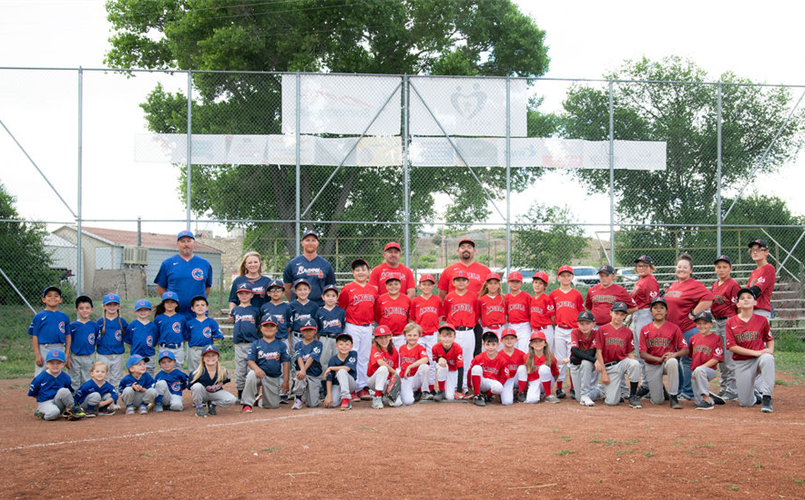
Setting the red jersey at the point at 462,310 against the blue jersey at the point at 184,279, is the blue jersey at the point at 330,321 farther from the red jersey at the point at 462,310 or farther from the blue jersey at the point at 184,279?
the blue jersey at the point at 184,279

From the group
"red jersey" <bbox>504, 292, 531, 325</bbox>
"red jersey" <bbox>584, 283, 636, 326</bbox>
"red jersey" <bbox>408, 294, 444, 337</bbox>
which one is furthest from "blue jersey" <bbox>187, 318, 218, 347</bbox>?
"red jersey" <bbox>584, 283, 636, 326</bbox>

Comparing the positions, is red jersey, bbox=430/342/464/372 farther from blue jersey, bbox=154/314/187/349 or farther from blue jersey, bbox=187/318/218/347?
blue jersey, bbox=154/314/187/349

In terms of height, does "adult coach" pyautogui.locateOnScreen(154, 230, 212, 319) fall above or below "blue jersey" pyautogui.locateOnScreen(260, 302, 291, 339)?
above

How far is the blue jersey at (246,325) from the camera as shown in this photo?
761 centimetres

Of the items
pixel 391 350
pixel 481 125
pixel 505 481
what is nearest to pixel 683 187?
pixel 481 125

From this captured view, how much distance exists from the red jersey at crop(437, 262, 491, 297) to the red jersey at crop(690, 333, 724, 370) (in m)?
2.56

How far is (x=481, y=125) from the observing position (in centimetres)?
1095

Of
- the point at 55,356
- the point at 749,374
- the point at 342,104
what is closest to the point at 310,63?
the point at 342,104

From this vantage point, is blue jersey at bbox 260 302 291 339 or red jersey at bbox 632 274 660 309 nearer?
blue jersey at bbox 260 302 291 339

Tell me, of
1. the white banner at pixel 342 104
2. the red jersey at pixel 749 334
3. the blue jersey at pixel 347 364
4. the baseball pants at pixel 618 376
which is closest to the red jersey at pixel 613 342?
the baseball pants at pixel 618 376

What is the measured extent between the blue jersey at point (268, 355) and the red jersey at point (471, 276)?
87.8 inches

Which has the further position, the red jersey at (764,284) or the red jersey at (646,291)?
the red jersey at (646,291)

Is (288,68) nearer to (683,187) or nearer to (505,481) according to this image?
(683,187)

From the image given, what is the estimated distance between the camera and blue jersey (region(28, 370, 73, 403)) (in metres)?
6.78
